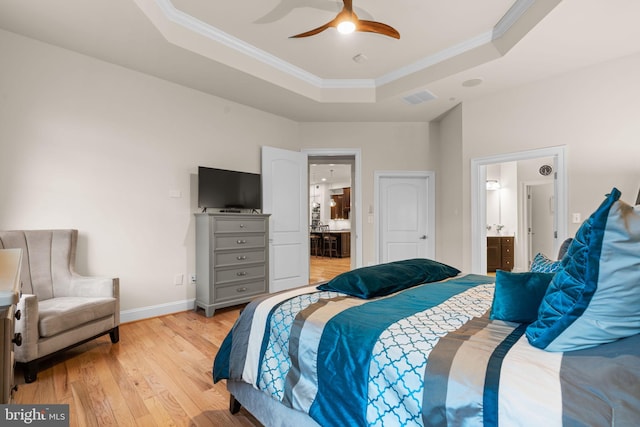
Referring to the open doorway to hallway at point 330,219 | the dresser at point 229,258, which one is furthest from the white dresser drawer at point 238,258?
the open doorway to hallway at point 330,219

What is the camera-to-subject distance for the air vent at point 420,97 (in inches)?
154

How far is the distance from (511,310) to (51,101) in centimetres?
390

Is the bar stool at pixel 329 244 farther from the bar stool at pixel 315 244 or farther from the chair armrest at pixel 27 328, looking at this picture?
the chair armrest at pixel 27 328

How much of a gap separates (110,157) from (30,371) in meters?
1.99

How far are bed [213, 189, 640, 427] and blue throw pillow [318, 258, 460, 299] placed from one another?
0.39 ft

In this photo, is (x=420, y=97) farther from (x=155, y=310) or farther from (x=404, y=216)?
(x=155, y=310)

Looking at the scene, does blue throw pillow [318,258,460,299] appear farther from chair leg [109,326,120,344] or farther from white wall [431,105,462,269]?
white wall [431,105,462,269]

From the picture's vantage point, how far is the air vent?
154 inches

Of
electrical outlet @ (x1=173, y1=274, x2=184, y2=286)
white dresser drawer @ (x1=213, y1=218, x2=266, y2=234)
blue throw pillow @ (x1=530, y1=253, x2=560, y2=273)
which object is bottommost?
electrical outlet @ (x1=173, y1=274, x2=184, y2=286)

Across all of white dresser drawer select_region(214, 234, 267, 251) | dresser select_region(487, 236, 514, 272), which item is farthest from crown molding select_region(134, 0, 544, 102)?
dresser select_region(487, 236, 514, 272)

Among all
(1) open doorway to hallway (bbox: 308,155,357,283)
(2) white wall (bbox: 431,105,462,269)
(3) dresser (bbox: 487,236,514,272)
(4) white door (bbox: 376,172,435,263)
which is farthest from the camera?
(1) open doorway to hallway (bbox: 308,155,357,283)

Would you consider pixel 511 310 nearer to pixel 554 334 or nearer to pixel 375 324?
pixel 554 334

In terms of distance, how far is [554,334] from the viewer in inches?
38.4

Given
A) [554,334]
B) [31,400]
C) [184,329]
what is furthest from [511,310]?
[184,329]
